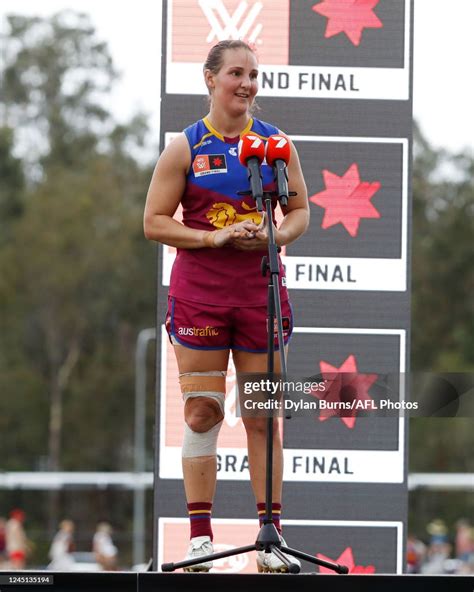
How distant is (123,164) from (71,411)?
7.98 m

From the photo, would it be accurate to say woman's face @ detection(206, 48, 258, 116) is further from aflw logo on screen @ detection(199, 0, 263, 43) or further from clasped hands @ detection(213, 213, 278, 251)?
aflw logo on screen @ detection(199, 0, 263, 43)

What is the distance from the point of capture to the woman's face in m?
4.76

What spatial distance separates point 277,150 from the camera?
456 cm

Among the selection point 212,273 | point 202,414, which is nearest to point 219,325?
point 212,273

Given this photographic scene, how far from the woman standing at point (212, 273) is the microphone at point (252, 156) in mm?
217

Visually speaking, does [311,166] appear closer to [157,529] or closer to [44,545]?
[157,529]

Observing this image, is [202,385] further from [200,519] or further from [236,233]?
[236,233]

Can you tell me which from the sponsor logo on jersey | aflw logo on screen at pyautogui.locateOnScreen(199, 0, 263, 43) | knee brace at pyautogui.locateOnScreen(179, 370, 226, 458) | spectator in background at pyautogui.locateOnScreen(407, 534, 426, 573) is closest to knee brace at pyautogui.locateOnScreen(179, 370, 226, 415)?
knee brace at pyautogui.locateOnScreen(179, 370, 226, 458)

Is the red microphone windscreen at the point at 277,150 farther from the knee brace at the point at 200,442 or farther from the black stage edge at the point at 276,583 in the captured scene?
the black stage edge at the point at 276,583

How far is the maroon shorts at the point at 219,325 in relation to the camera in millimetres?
4781

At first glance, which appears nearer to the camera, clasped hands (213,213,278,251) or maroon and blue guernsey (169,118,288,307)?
clasped hands (213,213,278,251)
